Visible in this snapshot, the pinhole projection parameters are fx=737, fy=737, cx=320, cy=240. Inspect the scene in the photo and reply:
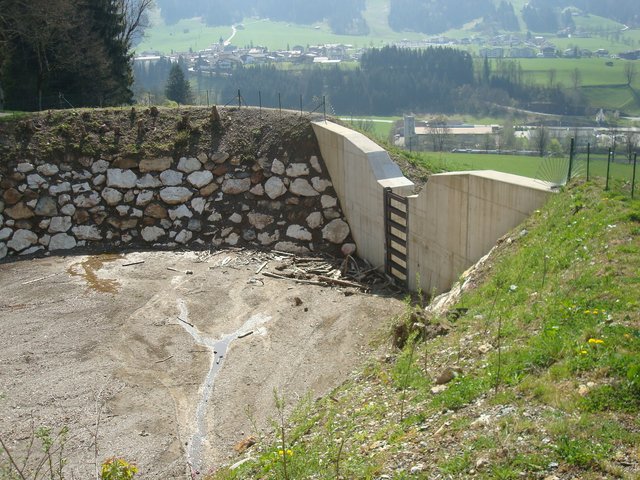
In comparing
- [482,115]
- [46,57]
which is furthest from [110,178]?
[482,115]

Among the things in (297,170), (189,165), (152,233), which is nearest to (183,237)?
(152,233)

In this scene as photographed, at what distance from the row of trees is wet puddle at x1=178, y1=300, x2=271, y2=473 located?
14.7 meters

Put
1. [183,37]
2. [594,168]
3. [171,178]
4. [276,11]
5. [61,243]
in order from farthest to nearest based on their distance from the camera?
→ [276,11], [183,37], [171,178], [61,243], [594,168]

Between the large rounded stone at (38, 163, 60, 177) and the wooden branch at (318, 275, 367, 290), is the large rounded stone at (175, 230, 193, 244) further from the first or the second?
the wooden branch at (318, 275, 367, 290)

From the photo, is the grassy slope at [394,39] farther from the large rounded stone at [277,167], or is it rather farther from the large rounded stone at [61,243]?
the large rounded stone at [61,243]

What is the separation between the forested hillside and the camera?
517ft

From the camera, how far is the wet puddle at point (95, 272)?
18578 mm

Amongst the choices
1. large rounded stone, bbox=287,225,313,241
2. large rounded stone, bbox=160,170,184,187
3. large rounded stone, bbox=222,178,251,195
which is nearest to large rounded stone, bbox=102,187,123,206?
large rounded stone, bbox=160,170,184,187

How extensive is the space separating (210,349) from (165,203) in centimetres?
796

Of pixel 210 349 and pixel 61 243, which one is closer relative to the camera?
pixel 210 349

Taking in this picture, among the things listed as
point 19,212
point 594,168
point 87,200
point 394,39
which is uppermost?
point 394,39

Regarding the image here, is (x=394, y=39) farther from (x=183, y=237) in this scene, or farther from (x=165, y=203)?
(x=183, y=237)

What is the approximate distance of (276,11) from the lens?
570 feet

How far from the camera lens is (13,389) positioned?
13.4 m
